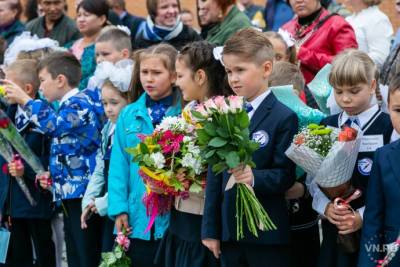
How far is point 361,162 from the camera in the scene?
536cm

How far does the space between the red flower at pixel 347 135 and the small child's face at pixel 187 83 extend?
1301 mm

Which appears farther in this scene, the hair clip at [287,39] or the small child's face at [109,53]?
the small child's face at [109,53]

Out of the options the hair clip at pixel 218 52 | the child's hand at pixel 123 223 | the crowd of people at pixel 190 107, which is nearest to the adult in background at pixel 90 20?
the crowd of people at pixel 190 107

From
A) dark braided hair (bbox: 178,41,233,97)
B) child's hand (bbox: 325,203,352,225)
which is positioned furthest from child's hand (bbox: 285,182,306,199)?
dark braided hair (bbox: 178,41,233,97)

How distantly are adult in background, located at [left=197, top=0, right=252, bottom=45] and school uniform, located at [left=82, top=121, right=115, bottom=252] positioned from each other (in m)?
1.70

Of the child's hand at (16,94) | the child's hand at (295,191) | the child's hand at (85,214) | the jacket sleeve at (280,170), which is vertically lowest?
the child's hand at (85,214)

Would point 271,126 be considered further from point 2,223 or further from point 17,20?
point 17,20

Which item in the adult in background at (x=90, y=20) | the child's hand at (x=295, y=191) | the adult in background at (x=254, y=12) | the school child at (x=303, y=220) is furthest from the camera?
the adult in background at (x=254, y=12)

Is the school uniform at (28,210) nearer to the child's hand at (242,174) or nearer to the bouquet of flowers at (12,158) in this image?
the bouquet of flowers at (12,158)

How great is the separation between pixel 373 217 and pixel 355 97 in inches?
31.3

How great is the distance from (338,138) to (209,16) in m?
3.60

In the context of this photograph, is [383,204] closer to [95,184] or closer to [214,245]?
[214,245]

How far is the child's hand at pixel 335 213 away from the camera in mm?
5238

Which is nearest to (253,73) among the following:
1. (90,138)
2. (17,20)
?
(90,138)
